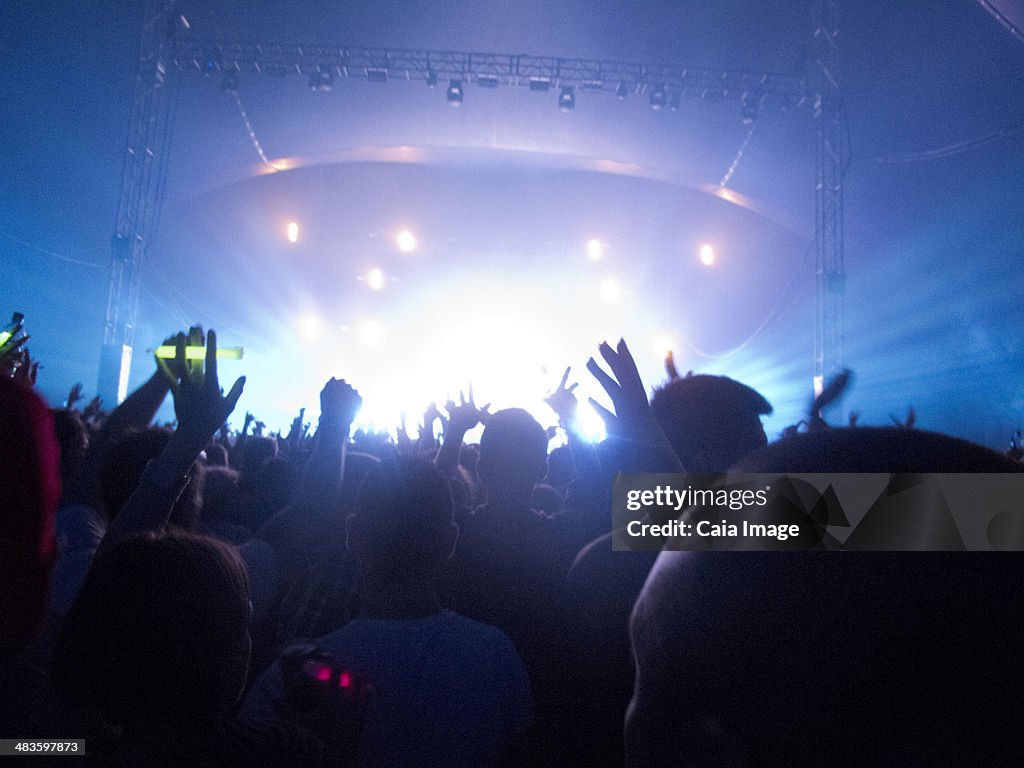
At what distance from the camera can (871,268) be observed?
11.9m

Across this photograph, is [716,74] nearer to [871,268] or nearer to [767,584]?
[871,268]

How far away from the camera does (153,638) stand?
1016 mm

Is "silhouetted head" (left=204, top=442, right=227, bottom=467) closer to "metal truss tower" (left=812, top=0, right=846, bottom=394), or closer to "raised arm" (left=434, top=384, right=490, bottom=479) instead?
"raised arm" (left=434, top=384, right=490, bottom=479)

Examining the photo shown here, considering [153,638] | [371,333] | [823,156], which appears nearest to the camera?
[153,638]

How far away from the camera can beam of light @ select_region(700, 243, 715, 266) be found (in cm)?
1485

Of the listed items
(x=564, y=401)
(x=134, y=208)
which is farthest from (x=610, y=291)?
(x=564, y=401)

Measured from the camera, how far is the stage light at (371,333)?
57.0 ft

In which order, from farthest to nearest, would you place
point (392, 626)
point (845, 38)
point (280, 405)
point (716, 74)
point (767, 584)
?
point (280, 405), point (716, 74), point (845, 38), point (392, 626), point (767, 584)

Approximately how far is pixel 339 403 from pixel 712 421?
144cm

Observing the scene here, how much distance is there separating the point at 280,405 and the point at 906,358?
50.3ft

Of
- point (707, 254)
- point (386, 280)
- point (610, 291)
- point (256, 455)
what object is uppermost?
point (707, 254)

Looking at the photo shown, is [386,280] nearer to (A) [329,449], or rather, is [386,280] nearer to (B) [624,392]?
(A) [329,449]

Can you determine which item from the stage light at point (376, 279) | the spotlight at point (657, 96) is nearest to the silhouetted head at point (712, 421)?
the spotlight at point (657, 96)

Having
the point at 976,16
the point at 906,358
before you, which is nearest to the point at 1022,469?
the point at 976,16
